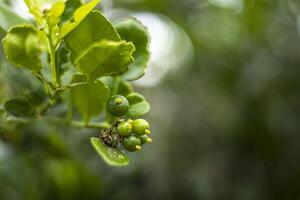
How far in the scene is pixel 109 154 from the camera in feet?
3.28

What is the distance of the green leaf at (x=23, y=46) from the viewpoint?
90 cm

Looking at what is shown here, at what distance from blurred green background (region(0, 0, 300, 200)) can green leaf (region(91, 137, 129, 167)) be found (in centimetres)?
149

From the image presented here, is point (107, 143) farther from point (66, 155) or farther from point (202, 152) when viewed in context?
point (202, 152)

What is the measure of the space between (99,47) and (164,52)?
2703mm

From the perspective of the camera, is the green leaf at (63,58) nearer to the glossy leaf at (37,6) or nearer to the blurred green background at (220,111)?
the glossy leaf at (37,6)

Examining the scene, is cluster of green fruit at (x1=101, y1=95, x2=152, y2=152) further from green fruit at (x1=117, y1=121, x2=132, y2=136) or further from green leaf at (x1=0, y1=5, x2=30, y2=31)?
green leaf at (x1=0, y1=5, x2=30, y2=31)

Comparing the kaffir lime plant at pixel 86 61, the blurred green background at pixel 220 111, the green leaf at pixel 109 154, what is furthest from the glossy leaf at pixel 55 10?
the blurred green background at pixel 220 111

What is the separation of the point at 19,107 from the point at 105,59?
38cm

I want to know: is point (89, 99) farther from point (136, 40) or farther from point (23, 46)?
point (23, 46)

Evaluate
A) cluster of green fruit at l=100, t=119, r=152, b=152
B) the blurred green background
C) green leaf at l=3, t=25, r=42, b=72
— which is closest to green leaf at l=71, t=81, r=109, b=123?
cluster of green fruit at l=100, t=119, r=152, b=152

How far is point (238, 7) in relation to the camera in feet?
9.78

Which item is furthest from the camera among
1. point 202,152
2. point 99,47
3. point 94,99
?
point 202,152

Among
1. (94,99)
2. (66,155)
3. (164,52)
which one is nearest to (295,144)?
(164,52)

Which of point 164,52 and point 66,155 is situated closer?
point 66,155
